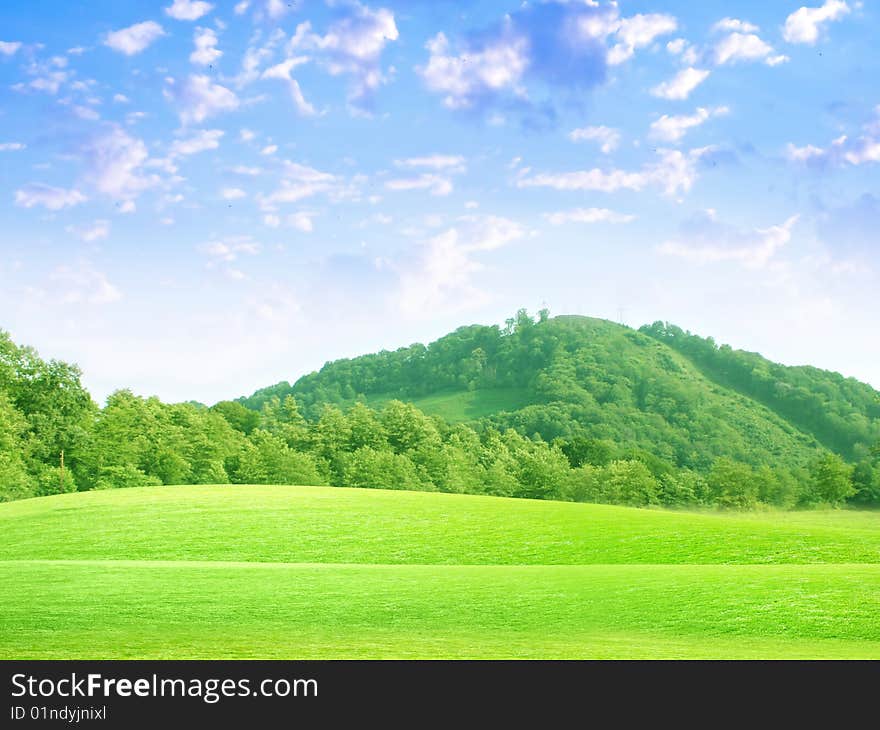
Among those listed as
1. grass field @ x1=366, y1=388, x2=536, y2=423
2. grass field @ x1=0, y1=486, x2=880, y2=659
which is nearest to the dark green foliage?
grass field @ x1=366, y1=388, x2=536, y2=423

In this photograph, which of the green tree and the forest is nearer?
the forest

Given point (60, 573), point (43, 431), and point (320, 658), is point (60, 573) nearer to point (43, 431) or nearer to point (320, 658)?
point (320, 658)

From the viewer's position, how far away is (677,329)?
7653 inches

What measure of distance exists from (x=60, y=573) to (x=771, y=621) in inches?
694

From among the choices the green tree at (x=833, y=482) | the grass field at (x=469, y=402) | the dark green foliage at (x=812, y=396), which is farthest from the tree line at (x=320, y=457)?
the grass field at (x=469, y=402)

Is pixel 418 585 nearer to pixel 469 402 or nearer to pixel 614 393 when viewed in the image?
pixel 614 393

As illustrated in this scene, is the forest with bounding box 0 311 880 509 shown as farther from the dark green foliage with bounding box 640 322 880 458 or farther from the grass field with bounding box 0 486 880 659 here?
the grass field with bounding box 0 486 880 659

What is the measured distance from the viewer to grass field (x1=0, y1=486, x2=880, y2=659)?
12414mm

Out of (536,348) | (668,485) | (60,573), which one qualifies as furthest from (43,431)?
(536,348)

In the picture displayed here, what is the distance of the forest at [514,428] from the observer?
68750mm

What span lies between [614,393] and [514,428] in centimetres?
2983

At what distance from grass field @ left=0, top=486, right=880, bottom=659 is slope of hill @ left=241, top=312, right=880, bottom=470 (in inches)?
3588

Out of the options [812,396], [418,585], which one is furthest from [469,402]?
A: [418,585]

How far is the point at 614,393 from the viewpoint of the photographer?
5679 inches
